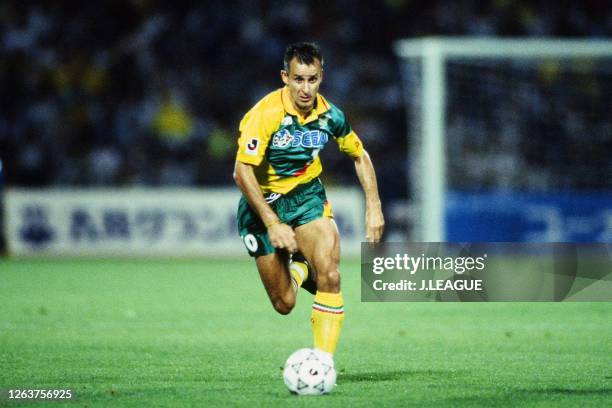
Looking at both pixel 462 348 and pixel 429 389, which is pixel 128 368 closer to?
pixel 429 389

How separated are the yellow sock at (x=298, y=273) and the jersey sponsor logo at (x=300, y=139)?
1018 mm

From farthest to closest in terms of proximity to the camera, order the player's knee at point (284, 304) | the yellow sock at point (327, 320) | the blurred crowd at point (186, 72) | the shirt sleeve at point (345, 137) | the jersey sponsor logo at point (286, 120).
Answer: the blurred crowd at point (186, 72), the player's knee at point (284, 304), the shirt sleeve at point (345, 137), the jersey sponsor logo at point (286, 120), the yellow sock at point (327, 320)

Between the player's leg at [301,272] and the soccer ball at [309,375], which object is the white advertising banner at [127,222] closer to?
the player's leg at [301,272]

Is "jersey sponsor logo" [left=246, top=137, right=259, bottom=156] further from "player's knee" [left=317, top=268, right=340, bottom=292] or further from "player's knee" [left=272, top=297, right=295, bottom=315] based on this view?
"player's knee" [left=272, top=297, right=295, bottom=315]

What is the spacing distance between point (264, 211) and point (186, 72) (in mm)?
15543

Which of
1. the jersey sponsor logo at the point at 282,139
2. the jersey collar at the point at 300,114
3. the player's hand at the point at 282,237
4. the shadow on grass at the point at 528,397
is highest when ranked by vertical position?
the jersey collar at the point at 300,114

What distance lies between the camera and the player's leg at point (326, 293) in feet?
23.0

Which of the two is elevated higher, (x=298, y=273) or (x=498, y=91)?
(x=498, y=91)

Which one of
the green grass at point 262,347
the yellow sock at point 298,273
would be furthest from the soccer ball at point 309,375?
the yellow sock at point 298,273

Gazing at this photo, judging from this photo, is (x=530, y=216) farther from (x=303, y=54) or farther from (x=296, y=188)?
(x=303, y=54)

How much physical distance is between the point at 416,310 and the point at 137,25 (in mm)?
11852

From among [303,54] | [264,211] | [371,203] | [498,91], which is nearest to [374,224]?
[371,203]

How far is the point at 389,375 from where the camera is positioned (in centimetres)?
755

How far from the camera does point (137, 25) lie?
891 inches
